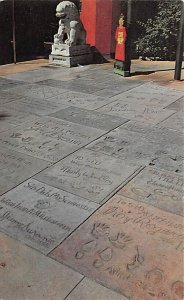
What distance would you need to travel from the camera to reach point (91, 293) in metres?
2.99

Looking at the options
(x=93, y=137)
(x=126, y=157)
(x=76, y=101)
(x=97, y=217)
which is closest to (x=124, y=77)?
(x=76, y=101)

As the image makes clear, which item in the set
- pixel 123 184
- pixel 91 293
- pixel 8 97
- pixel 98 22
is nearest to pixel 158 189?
pixel 123 184

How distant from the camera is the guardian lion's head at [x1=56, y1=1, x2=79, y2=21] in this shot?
12430mm

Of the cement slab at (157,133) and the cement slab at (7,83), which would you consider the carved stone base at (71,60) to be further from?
the cement slab at (157,133)

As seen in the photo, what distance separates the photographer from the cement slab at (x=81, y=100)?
8.20 metres

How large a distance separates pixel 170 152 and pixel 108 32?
9.24 metres

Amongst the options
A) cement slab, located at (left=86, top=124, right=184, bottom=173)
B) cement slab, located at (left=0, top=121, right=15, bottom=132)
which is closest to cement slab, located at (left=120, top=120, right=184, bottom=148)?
cement slab, located at (left=86, top=124, right=184, bottom=173)

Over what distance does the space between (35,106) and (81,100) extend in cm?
118

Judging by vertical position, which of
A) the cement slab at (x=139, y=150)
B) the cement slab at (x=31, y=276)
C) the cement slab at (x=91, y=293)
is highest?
the cement slab at (x=139, y=150)

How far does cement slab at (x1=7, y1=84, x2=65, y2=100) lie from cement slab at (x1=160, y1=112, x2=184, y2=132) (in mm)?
3043

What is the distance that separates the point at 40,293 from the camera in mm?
2973

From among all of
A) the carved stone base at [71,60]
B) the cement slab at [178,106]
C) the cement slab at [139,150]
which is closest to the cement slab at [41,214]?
the cement slab at [139,150]

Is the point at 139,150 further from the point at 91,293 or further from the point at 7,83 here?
the point at 7,83

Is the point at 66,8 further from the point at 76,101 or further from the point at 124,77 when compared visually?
the point at 76,101
